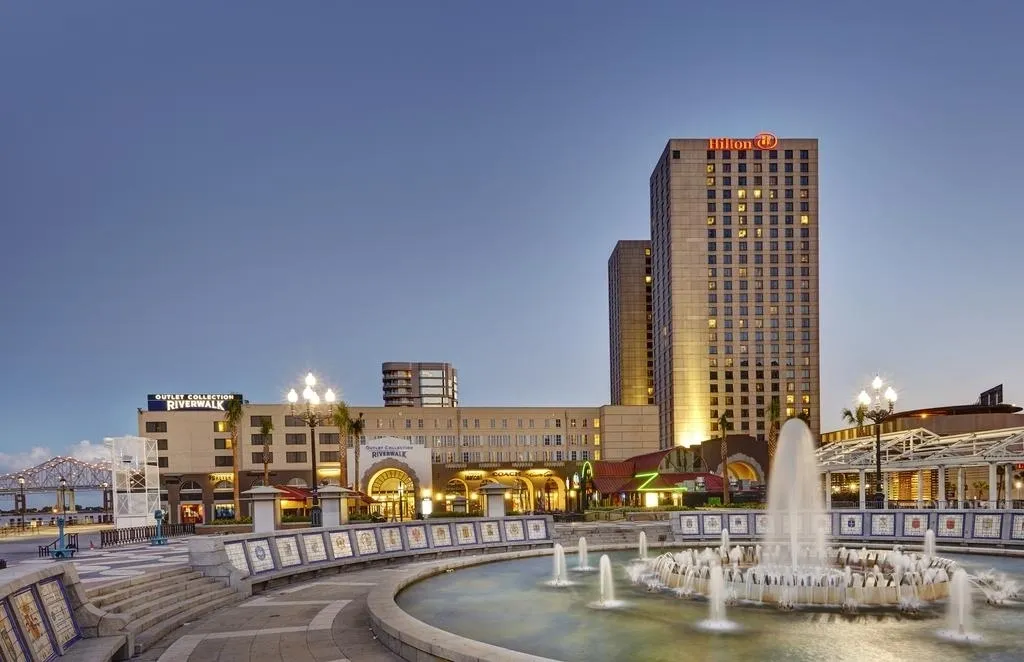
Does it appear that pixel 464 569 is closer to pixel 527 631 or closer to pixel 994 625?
pixel 527 631

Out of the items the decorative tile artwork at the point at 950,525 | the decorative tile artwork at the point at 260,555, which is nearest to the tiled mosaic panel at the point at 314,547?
the decorative tile artwork at the point at 260,555

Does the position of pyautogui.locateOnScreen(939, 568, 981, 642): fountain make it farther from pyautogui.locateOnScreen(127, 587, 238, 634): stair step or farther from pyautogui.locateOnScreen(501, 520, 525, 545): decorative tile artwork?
pyautogui.locateOnScreen(501, 520, 525, 545): decorative tile artwork

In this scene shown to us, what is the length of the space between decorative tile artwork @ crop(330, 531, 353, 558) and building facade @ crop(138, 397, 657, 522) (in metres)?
41.3

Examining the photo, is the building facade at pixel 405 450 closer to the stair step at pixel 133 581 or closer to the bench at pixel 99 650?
the stair step at pixel 133 581

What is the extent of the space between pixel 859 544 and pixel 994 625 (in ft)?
53.4

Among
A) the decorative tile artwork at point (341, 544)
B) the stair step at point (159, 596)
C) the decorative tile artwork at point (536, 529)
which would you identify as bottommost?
the decorative tile artwork at point (536, 529)

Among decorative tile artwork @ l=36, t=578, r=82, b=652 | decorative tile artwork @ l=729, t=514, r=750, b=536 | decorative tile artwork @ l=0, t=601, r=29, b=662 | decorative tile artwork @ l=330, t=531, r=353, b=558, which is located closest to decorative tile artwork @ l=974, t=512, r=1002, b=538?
decorative tile artwork @ l=729, t=514, r=750, b=536

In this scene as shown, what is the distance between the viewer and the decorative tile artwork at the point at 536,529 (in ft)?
107

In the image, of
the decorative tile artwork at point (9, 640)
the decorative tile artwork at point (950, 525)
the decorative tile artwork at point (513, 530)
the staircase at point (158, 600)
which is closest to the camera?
the decorative tile artwork at point (9, 640)

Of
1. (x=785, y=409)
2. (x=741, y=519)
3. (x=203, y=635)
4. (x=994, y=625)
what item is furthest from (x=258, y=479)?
(x=785, y=409)

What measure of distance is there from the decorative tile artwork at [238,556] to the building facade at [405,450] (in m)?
46.1

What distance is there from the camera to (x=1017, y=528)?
93.1 ft

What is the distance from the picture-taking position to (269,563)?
72.7ft

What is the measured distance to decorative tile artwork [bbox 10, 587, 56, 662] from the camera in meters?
10.8
